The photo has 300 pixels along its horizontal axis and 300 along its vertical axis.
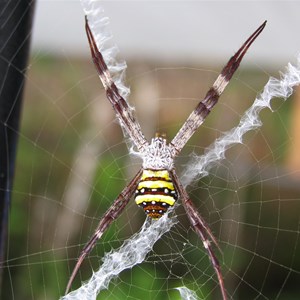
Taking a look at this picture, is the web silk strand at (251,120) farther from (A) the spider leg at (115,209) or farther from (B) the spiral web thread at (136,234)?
(A) the spider leg at (115,209)

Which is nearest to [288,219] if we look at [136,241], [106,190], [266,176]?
[266,176]

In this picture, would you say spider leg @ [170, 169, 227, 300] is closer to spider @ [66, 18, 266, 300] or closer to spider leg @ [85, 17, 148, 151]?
spider @ [66, 18, 266, 300]

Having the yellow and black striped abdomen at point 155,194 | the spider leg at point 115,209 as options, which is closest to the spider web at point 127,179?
the spider leg at point 115,209

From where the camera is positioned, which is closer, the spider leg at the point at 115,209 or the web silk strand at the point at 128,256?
the spider leg at the point at 115,209

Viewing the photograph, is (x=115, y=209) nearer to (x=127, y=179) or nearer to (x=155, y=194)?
(x=155, y=194)

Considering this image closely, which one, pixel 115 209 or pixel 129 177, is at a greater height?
pixel 115 209

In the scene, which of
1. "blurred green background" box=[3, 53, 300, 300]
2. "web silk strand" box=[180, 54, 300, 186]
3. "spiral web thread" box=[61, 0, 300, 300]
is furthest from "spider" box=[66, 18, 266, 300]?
"blurred green background" box=[3, 53, 300, 300]

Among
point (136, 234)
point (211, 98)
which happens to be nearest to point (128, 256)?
point (136, 234)
